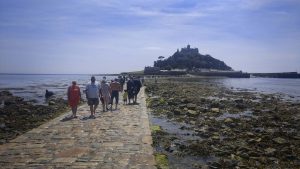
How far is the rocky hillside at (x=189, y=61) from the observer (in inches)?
5404

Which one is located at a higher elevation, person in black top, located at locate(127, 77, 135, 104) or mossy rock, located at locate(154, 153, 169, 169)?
person in black top, located at locate(127, 77, 135, 104)

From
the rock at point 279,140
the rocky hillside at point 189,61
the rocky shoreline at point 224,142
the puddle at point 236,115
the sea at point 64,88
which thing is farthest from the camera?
the rocky hillside at point 189,61

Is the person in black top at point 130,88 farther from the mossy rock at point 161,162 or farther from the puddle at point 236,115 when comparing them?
the mossy rock at point 161,162

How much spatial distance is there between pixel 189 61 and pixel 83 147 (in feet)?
431

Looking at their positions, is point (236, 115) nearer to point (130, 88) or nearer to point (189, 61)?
point (130, 88)

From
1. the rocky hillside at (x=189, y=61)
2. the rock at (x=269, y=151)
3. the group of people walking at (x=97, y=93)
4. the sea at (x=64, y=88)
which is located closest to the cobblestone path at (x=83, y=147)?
the group of people walking at (x=97, y=93)

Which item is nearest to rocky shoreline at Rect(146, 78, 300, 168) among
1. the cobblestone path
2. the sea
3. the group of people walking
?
the cobblestone path

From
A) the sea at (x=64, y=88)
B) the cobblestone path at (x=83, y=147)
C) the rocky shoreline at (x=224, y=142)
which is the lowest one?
the sea at (x=64, y=88)

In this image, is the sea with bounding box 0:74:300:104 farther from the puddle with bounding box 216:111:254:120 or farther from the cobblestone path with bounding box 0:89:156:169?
the cobblestone path with bounding box 0:89:156:169

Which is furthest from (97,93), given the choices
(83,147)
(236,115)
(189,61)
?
(189,61)

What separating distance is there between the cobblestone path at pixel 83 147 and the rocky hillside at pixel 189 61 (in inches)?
4667

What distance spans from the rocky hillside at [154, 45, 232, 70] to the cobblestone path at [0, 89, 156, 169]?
11854cm

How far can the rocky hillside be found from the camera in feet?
450

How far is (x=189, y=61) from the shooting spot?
138m
